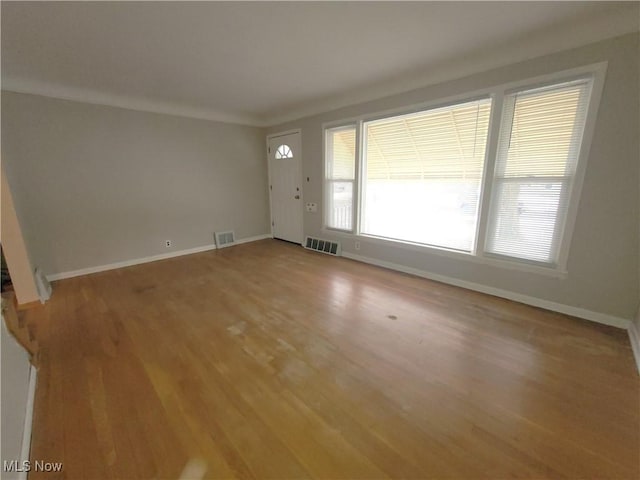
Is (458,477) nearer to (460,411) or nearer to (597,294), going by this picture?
(460,411)

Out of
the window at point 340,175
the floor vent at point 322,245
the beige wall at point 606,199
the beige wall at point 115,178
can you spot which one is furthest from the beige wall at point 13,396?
the beige wall at point 606,199

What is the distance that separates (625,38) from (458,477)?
10.2 ft

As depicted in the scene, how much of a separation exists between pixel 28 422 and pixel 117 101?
368 centimetres

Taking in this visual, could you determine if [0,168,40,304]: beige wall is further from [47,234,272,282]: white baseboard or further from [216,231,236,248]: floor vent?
[216,231,236,248]: floor vent

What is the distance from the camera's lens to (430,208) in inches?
124

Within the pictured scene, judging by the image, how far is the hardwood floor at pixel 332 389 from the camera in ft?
3.83

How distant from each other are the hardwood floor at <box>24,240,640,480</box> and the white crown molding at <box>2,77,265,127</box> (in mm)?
2376

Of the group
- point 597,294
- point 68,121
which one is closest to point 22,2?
point 68,121

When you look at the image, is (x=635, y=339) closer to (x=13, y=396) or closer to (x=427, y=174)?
(x=427, y=174)

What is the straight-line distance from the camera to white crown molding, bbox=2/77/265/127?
2812mm

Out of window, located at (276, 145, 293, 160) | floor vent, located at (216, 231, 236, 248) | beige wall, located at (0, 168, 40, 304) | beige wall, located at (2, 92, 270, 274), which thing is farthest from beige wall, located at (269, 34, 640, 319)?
beige wall, located at (0, 168, 40, 304)

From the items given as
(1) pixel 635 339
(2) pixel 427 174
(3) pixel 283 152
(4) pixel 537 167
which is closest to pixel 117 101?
(3) pixel 283 152

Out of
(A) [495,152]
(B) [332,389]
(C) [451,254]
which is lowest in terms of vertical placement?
(B) [332,389]

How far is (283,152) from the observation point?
478cm
